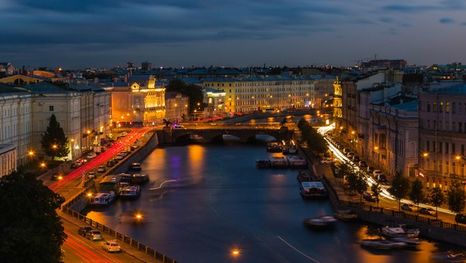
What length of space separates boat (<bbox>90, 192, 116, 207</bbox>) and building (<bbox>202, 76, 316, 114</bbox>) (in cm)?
4092

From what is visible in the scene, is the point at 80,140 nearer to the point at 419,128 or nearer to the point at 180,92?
the point at 419,128

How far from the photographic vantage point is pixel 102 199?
2064cm

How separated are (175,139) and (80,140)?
11.2 meters

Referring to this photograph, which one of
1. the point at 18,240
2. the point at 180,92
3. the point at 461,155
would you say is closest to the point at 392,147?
the point at 461,155

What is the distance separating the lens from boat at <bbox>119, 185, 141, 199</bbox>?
860 inches

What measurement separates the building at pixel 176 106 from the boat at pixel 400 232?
34.8 meters

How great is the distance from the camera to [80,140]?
29.0 m

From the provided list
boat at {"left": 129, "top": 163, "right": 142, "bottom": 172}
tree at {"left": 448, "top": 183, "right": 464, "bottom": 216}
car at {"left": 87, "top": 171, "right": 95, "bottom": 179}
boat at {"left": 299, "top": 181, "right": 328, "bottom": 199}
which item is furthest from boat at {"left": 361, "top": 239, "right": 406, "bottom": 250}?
boat at {"left": 129, "top": 163, "right": 142, "bottom": 172}

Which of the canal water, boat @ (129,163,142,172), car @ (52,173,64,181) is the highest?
car @ (52,173,64,181)

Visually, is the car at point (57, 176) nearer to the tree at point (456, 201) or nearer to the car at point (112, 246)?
the car at point (112, 246)

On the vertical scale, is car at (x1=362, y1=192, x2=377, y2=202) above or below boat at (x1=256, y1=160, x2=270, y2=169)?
above

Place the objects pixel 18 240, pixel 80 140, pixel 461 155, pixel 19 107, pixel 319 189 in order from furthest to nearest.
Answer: pixel 80 140 → pixel 19 107 → pixel 319 189 → pixel 461 155 → pixel 18 240

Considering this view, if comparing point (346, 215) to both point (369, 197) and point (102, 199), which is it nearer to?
point (369, 197)

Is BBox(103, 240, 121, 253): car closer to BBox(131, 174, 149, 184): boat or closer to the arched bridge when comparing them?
BBox(131, 174, 149, 184): boat
